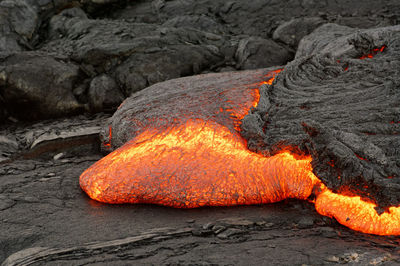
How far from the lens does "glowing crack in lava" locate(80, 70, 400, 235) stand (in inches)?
80.6

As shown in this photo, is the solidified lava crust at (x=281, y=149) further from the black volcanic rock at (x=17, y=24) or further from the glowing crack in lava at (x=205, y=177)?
the black volcanic rock at (x=17, y=24)

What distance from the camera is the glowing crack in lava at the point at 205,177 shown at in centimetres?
205

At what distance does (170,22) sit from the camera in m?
5.51

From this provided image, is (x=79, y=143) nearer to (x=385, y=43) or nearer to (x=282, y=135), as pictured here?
(x=282, y=135)

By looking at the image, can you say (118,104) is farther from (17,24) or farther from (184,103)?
(17,24)

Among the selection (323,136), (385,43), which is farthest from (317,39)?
(323,136)

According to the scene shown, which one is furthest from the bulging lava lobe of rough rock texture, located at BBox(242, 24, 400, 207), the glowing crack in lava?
rough rock texture, located at BBox(242, 24, 400, 207)

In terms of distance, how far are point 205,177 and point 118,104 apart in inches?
95.6

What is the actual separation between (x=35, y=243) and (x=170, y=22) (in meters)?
4.40

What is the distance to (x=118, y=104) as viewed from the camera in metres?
4.23

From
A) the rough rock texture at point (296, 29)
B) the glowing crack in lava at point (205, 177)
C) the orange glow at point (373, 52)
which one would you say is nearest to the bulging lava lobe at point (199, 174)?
the glowing crack in lava at point (205, 177)

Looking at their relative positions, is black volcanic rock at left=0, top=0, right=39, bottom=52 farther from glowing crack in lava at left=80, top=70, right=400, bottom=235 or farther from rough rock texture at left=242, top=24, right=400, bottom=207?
rough rock texture at left=242, top=24, right=400, bottom=207

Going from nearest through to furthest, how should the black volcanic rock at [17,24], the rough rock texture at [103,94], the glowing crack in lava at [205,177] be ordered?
the glowing crack in lava at [205,177], the rough rock texture at [103,94], the black volcanic rock at [17,24]

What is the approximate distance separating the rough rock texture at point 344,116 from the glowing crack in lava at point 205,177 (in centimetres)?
11
